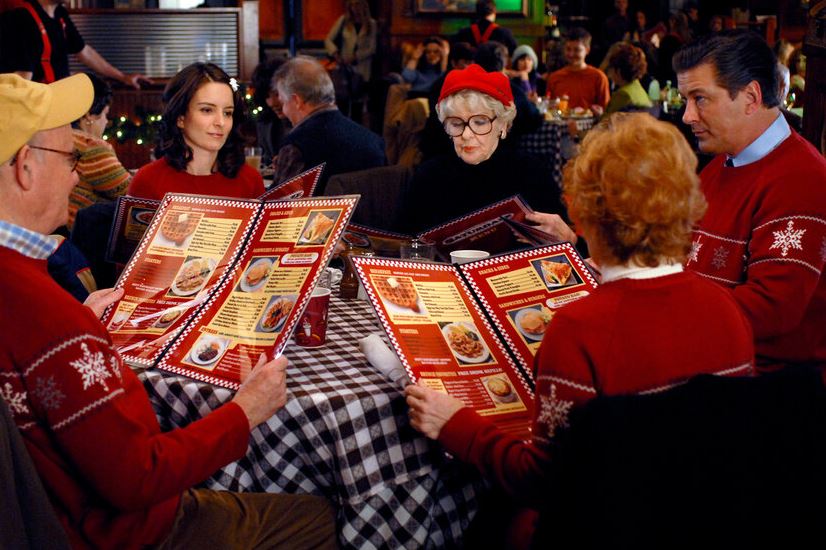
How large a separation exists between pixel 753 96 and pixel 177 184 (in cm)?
185

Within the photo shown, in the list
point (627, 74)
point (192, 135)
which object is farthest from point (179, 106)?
point (627, 74)

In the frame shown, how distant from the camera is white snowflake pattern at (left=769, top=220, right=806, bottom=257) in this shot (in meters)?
2.06

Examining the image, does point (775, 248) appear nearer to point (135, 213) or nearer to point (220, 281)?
point (220, 281)

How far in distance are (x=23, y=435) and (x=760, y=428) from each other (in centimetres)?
112

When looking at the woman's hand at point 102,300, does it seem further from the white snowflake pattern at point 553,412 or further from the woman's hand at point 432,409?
the white snowflake pattern at point 553,412

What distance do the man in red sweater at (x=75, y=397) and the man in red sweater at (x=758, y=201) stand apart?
119 cm

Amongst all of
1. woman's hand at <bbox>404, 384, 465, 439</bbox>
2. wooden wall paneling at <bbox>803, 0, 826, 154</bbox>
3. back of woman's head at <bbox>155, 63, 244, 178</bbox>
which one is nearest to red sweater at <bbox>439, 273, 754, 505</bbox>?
woman's hand at <bbox>404, 384, 465, 439</bbox>

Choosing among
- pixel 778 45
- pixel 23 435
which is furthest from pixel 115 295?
pixel 778 45

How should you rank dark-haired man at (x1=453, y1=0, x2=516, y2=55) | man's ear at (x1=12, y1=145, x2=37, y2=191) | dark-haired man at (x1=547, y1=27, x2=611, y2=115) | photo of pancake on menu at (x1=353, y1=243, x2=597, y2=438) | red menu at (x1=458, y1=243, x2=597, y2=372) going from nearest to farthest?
man's ear at (x1=12, y1=145, x2=37, y2=191), photo of pancake on menu at (x1=353, y1=243, x2=597, y2=438), red menu at (x1=458, y1=243, x2=597, y2=372), dark-haired man at (x1=547, y1=27, x2=611, y2=115), dark-haired man at (x1=453, y1=0, x2=516, y2=55)

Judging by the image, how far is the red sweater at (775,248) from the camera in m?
2.06

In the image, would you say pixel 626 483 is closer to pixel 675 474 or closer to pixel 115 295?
pixel 675 474

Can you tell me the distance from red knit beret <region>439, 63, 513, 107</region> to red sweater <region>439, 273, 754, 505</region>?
1621 millimetres

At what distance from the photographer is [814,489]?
1229 mm

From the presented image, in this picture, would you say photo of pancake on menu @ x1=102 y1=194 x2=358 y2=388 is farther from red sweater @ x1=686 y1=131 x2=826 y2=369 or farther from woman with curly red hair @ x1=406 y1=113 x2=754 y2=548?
red sweater @ x1=686 y1=131 x2=826 y2=369
